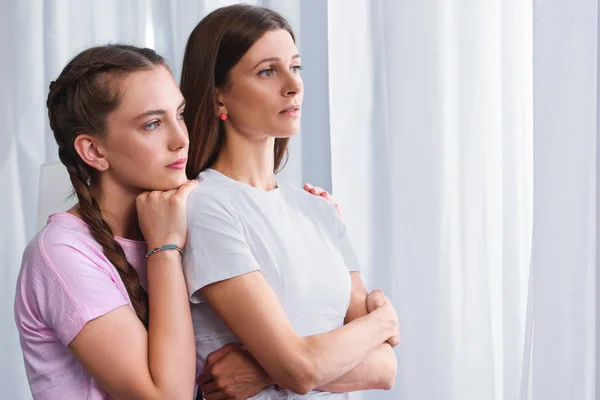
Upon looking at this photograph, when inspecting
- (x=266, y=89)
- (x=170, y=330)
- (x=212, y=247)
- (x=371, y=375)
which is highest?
(x=266, y=89)

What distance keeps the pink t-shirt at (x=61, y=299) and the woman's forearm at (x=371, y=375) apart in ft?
1.24

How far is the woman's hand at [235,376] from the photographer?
1283 millimetres

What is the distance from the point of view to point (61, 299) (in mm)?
1167

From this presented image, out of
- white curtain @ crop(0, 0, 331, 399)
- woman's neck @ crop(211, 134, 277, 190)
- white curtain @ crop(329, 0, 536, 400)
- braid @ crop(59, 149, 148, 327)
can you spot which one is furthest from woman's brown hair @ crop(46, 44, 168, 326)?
white curtain @ crop(0, 0, 331, 399)

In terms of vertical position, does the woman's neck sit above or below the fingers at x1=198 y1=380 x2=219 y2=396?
above

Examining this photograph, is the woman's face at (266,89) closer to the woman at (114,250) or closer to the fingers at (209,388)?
the woman at (114,250)

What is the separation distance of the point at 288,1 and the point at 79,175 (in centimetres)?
97

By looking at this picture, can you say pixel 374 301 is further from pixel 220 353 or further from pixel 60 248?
pixel 60 248

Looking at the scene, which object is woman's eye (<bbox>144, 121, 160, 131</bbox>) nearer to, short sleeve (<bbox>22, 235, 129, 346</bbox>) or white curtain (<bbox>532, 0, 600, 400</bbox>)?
short sleeve (<bbox>22, 235, 129, 346</bbox>)

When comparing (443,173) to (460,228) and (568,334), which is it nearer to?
(460,228)

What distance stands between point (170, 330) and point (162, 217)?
0.58 feet

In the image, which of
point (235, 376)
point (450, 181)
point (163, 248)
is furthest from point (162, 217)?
point (450, 181)

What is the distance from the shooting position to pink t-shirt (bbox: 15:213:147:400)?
116 centimetres

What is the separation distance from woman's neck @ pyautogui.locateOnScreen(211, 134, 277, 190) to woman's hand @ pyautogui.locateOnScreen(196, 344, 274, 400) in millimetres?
302
